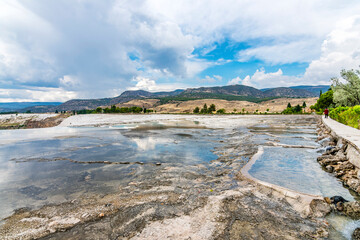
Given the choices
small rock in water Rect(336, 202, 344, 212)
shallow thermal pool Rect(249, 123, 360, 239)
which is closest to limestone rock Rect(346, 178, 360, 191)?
shallow thermal pool Rect(249, 123, 360, 239)

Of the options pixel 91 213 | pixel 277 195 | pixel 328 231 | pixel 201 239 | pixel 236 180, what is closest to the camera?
pixel 201 239

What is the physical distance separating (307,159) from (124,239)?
11600 millimetres

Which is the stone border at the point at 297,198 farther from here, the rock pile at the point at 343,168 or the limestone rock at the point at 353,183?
the rock pile at the point at 343,168

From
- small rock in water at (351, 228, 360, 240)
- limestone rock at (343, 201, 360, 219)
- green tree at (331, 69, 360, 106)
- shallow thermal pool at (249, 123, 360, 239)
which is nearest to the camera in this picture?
small rock in water at (351, 228, 360, 240)

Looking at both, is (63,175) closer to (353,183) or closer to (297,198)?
Result: (297,198)

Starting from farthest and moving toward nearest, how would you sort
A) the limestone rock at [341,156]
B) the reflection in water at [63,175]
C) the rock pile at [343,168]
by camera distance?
the limestone rock at [341,156] → the rock pile at [343,168] → the reflection in water at [63,175]

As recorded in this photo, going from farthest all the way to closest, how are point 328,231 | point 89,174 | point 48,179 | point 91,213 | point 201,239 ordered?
point 89,174
point 48,179
point 91,213
point 328,231
point 201,239

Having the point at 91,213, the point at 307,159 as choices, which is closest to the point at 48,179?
the point at 91,213

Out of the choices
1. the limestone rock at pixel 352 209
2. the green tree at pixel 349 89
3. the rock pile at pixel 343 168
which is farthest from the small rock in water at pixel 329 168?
the green tree at pixel 349 89

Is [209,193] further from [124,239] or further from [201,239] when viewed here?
[124,239]

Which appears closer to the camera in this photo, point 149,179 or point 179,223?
point 179,223

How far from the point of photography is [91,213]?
527 cm

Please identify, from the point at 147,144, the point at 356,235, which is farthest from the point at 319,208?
the point at 147,144

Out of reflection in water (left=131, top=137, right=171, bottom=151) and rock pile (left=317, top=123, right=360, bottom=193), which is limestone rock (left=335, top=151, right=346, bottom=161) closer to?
rock pile (left=317, top=123, right=360, bottom=193)
